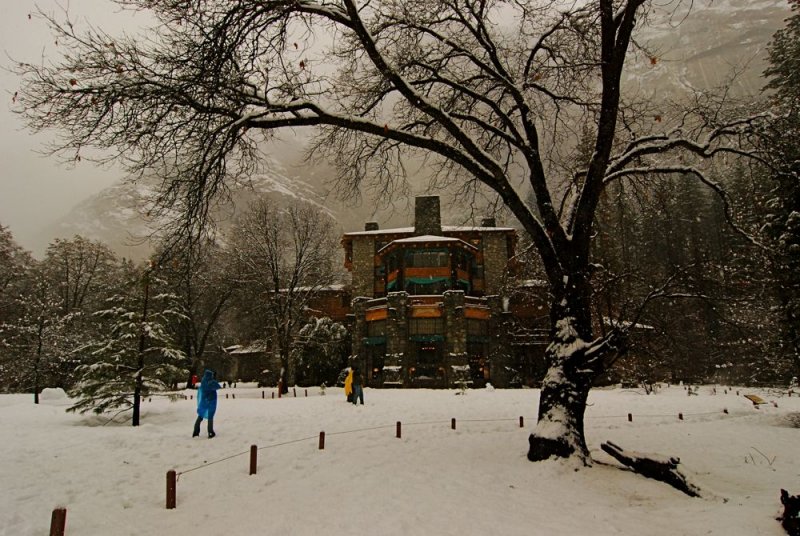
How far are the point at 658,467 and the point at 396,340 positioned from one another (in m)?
25.5

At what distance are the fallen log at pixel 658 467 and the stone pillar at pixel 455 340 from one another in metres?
22.7

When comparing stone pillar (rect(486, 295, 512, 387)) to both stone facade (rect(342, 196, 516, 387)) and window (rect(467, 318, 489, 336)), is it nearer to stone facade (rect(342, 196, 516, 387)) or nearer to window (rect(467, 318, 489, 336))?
stone facade (rect(342, 196, 516, 387))

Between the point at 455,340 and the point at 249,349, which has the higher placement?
the point at 455,340

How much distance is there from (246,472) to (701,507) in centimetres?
820

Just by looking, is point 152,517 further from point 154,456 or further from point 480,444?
point 480,444

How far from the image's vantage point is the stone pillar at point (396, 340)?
3133 centimetres

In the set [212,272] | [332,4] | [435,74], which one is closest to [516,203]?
[435,74]

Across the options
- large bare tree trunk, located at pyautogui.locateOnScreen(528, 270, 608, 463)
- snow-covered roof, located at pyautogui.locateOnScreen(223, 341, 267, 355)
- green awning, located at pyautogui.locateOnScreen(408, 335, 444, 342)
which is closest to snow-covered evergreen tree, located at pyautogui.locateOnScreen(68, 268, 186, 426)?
large bare tree trunk, located at pyautogui.locateOnScreen(528, 270, 608, 463)

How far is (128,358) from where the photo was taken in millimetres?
15664

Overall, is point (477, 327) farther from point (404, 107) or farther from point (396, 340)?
point (404, 107)

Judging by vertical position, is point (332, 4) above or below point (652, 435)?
above

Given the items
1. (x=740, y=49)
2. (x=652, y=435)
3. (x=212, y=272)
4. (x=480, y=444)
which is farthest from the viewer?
(x=740, y=49)

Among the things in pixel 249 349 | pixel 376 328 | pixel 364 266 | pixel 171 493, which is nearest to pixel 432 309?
pixel 376 328

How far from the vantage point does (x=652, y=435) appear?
12992 millimetres
